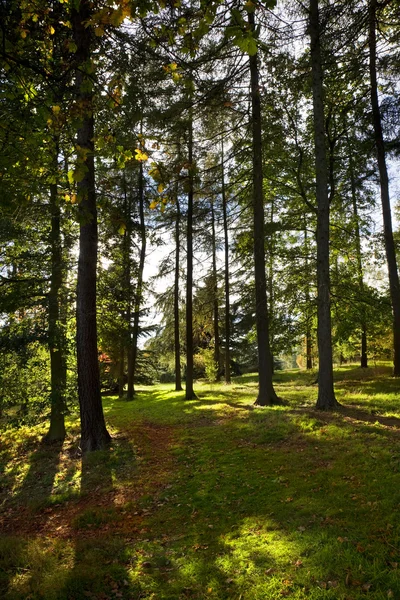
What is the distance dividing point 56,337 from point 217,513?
5.88 metres

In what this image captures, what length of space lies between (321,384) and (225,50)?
33.0ft

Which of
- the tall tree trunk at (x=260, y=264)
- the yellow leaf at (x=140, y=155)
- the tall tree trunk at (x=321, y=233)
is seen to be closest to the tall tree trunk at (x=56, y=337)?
the tall tree trunk at (x=260, y=264)

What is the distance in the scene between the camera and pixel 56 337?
9094 mm

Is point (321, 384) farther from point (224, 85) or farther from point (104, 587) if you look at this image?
point (224, 85)

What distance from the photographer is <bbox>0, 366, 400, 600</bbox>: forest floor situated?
3.46 m

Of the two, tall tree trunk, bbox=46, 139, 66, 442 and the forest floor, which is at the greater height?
tall tree trunk, bbox=46, 139, 66, 442

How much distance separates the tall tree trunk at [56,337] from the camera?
30.0ft

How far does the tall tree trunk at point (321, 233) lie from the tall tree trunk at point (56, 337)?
260 inches

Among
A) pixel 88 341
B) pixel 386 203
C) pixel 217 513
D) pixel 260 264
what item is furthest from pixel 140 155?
pixel 386 203

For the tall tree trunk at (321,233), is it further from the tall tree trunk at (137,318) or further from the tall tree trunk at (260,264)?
the tall tree trunk at (137,318)

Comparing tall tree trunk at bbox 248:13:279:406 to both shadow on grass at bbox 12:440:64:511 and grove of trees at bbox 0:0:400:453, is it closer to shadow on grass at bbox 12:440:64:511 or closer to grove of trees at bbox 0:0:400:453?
grove of trees at bbox 0:0:400:453

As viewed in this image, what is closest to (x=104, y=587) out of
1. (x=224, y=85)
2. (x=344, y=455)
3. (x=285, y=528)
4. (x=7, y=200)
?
(x=285, y=528)

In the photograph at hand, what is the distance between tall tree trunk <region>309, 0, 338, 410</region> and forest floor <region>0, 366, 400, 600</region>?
978mm

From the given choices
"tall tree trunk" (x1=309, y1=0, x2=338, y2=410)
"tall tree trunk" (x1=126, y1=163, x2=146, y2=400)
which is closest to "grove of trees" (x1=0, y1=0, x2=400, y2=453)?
"tall tree trunk" (x1=309, y1=0, x2=338, y2=410)
